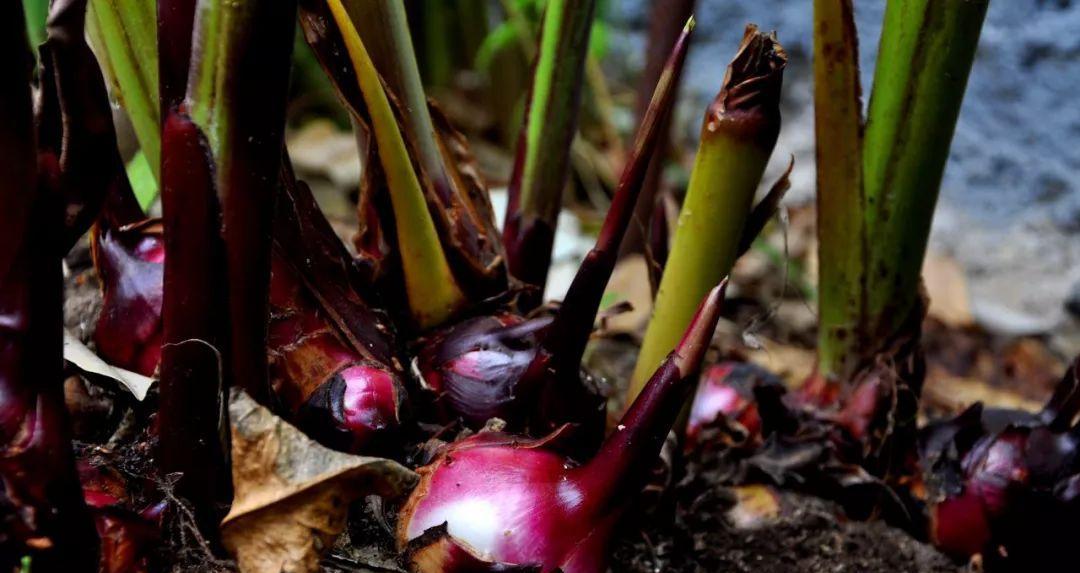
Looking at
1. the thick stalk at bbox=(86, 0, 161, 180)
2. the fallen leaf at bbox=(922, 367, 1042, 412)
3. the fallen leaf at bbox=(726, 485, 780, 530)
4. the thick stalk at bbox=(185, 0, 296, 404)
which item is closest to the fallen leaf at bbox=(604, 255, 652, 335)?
the fallen leaf at bbox=(922, 367, 1042, 412)

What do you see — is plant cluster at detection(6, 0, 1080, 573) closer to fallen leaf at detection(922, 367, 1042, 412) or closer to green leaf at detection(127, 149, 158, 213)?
green leaf at detection(127, 149, 158, 213)

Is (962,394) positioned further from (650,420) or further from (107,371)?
(107,371)

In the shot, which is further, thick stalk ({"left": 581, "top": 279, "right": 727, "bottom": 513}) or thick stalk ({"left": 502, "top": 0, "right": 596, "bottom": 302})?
thick stalk ({"left": 502, "top": 0, "right": 596, "bottom": 302})

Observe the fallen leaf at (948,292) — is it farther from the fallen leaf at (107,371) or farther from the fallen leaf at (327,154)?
the fallen leaf at (107,371)

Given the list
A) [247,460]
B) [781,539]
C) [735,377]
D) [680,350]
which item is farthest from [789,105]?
[247,460]

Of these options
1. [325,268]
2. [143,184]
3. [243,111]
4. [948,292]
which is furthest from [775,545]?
[948,292]

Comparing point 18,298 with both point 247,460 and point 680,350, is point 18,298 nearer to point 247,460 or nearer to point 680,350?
point 247,460
